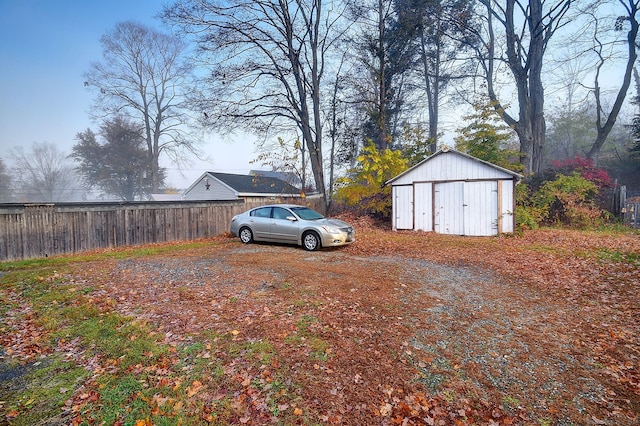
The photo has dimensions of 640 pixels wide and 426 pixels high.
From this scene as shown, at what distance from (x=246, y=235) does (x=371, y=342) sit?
8.21 m

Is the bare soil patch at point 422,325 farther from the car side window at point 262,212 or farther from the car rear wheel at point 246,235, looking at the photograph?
the car side window at point 262,212

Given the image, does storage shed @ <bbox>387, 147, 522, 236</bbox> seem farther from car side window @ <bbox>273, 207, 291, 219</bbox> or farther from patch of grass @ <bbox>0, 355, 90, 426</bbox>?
patch of grass @ <bbox>0, 355, 90, 426</bbox>

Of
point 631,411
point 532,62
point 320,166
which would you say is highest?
point 532,62

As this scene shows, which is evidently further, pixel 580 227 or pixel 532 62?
pixel 532 62

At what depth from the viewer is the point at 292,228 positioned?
10125mm

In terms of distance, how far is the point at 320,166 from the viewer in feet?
62.7

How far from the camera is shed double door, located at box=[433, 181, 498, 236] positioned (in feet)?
41.1

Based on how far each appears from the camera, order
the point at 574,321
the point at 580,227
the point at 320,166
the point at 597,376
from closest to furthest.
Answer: the point at 597,376 → the point at 574,321 → the point at 580,227 → the point at 320,166

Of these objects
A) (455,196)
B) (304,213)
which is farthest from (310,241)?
(455,196)

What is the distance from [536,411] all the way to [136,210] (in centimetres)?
1338

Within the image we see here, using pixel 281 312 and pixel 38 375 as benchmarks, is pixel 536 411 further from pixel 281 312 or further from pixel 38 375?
pixel 38 375

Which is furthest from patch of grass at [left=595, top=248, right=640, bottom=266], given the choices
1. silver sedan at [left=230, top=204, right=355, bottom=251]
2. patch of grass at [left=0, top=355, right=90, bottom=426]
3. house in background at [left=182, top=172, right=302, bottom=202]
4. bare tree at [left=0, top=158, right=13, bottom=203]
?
bare tree at [left=0, top=158, right=13, bottom=203]

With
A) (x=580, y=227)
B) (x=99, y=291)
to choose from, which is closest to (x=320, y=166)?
(x=580, y=227)

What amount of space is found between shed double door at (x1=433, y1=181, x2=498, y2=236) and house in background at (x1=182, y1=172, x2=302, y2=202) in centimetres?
1125
